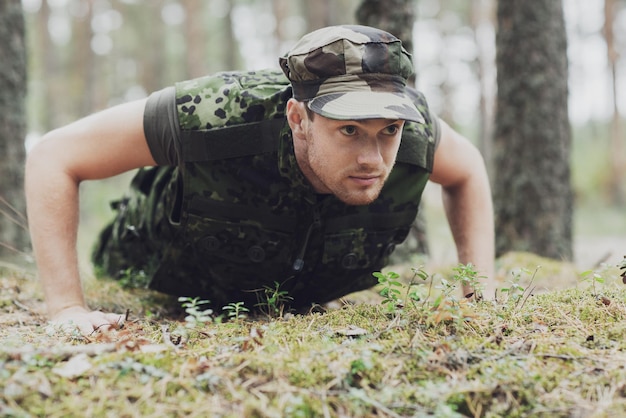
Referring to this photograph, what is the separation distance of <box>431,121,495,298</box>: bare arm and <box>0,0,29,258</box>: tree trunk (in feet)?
11.8

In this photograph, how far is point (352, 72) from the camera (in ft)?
8.70

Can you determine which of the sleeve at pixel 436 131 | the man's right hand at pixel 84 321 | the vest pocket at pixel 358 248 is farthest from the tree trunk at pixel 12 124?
the sleeve at pixel 436 131

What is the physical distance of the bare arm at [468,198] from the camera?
11.8 feet

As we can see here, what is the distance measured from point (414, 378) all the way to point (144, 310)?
2.24 metres

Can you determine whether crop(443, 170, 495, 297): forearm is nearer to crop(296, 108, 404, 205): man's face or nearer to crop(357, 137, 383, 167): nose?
crop(296, 108, 404, 205): man's face

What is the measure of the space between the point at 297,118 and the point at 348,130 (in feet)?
1.20

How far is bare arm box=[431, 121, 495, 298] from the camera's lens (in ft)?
11.8

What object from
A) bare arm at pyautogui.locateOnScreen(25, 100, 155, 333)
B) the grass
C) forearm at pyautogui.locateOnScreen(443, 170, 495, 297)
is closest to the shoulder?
bare arm at pyautogui.locateOnScreen(25, 100, 155, 333)

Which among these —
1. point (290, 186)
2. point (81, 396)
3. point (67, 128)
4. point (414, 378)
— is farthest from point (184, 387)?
point (67, 128)

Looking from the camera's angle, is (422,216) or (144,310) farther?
(422,216)

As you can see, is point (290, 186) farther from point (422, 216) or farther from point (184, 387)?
point (422, 216)

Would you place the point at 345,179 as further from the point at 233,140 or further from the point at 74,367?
the point at 74,367

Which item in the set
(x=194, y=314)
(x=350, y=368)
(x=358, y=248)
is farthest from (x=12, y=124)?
(x=350, y=368)

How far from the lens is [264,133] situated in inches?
120
